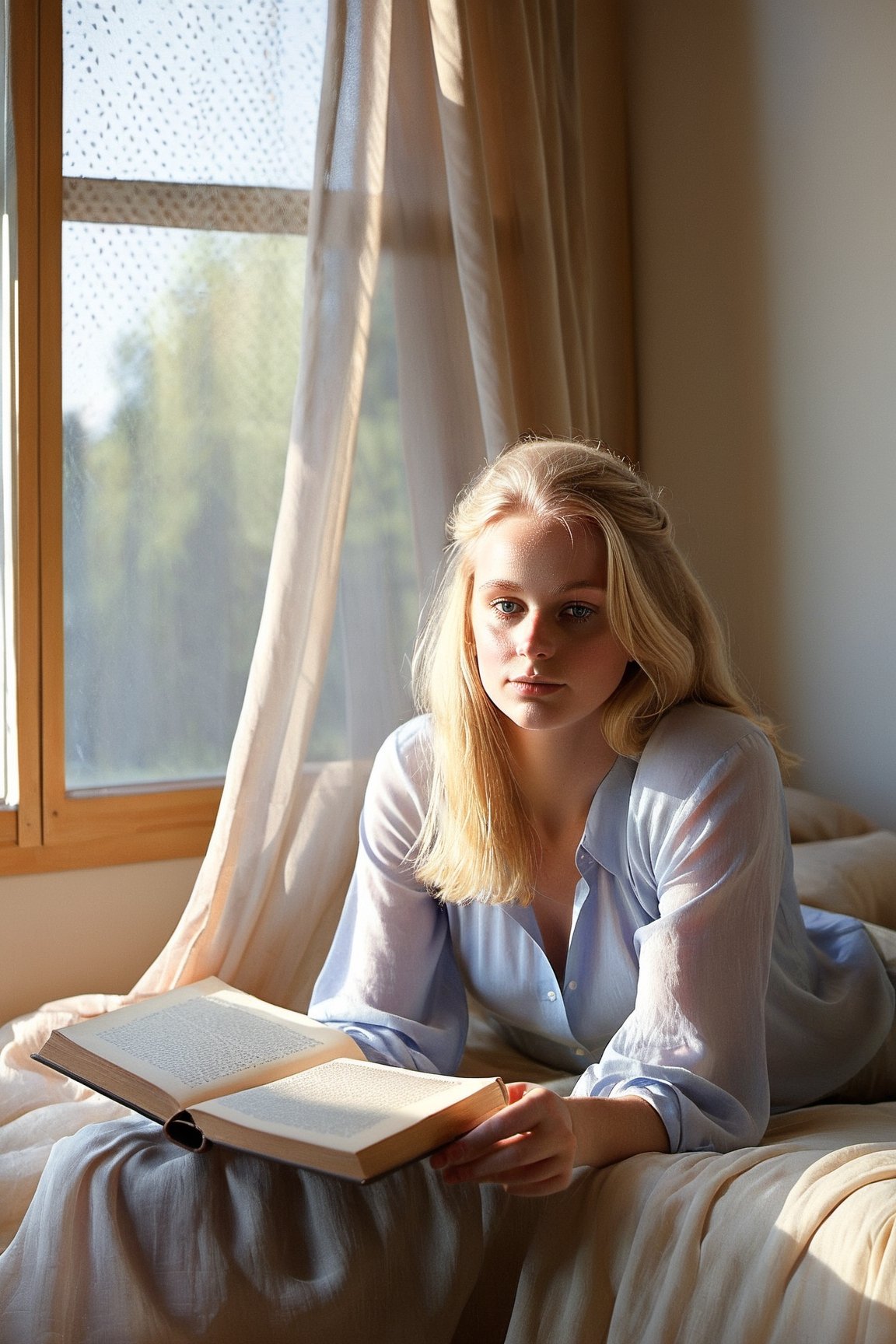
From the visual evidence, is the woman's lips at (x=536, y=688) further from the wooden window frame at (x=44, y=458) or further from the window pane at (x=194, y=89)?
the window pane at (x=194, y=89)

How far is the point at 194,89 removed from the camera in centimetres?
193

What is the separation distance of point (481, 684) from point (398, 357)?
0.85m

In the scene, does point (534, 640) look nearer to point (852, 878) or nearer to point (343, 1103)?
point (343, 1103)

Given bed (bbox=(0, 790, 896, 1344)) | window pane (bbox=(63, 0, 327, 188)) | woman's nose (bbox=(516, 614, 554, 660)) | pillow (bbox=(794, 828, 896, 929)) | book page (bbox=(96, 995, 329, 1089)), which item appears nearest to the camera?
bed (bbox=(0, 790, 896, 1344))

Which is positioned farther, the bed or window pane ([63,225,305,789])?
window pane ([63,225,305,789])

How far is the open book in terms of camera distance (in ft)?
2.75

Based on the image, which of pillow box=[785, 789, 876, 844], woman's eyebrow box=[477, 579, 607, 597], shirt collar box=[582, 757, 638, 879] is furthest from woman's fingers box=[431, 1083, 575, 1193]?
pillow box=[785, 789, 876, 844]

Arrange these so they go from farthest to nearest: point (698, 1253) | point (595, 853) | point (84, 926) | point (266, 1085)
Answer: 1. point (84, 926)
2. point (595, 853)
3. point (266, 1085)
4. point (698, 1253)

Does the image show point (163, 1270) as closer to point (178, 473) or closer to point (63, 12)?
point (178, 473)

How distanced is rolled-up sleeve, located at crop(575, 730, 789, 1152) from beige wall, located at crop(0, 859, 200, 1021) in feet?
3.47

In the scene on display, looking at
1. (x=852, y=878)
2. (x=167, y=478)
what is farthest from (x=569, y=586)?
(x=167, y=478)

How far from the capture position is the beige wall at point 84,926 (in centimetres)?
186

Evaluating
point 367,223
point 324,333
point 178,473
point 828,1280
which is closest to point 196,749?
point 178,473

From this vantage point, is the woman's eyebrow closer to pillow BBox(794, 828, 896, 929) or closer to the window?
pillow BBox(794, 828, 896, 929)
